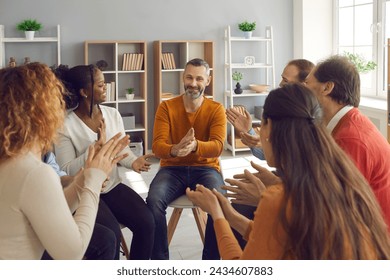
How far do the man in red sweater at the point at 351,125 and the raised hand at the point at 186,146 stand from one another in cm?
77

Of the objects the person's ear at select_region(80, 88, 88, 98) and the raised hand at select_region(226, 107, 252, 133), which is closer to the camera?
the person's ear at select_region(80, 88, 88, 98)

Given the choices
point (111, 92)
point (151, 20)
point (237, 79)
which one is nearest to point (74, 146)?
point (111, 92)

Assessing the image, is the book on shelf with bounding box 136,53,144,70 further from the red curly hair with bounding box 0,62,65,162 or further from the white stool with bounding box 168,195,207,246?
the red curly hair with bounding box 0,62,65,162

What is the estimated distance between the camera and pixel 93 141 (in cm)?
260

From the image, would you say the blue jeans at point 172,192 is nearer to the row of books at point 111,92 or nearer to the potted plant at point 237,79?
the row of books at point 111,92

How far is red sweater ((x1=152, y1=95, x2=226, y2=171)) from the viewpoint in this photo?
2922mm

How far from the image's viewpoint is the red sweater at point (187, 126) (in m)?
2.92

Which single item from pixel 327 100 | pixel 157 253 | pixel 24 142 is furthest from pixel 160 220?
pixel 24 142

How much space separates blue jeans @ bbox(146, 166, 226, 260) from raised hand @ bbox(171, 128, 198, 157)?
0.13 meters

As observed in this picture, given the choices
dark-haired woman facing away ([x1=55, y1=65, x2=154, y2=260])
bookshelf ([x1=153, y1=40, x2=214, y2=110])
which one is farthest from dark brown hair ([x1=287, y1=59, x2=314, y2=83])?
bookshelf ([x1=153, y1=40, x2=214, y2=110])

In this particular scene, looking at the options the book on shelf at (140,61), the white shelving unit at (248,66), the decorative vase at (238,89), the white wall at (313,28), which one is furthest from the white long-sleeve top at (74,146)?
the white wall at (313,28)

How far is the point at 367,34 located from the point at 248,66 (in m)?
1.34

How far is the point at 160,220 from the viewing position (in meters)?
2.62

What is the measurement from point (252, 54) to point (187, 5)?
989mm
